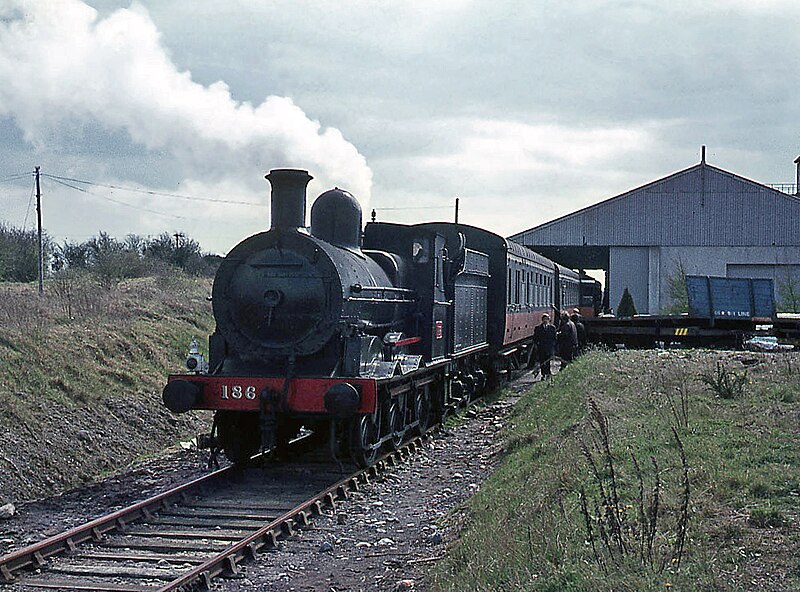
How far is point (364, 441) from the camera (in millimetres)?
10297

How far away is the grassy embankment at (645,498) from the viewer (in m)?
5.23

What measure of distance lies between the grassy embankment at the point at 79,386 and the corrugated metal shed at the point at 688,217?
23104 mm

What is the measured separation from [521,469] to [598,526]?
3542 millimetres

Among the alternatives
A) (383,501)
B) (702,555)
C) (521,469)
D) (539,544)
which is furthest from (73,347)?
(702,555)

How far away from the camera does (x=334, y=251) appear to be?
34.6ft

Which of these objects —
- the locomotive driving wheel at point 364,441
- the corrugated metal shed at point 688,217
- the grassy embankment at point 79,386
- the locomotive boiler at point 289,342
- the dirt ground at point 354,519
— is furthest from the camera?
the corrugated metal shed at point 688,217

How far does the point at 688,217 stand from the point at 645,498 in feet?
112

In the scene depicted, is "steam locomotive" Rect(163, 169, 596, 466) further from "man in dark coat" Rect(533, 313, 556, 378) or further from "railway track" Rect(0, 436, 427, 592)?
"man in dark coat" Rect(533, 313, 556, 378)

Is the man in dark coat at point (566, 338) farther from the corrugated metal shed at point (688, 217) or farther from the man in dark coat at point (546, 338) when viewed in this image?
the corrugated metal shed at point (688, 217)

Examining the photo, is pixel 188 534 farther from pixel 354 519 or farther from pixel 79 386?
pixel 79 386

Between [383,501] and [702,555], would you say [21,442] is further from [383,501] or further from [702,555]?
[702,555]

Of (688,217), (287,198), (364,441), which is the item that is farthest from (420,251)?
(688,217)

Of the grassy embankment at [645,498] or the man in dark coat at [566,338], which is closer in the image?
the grassy embankment at [645,498]

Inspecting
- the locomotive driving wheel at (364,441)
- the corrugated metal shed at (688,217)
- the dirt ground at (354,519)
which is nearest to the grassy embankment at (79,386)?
the dirt ground at (354,519)
